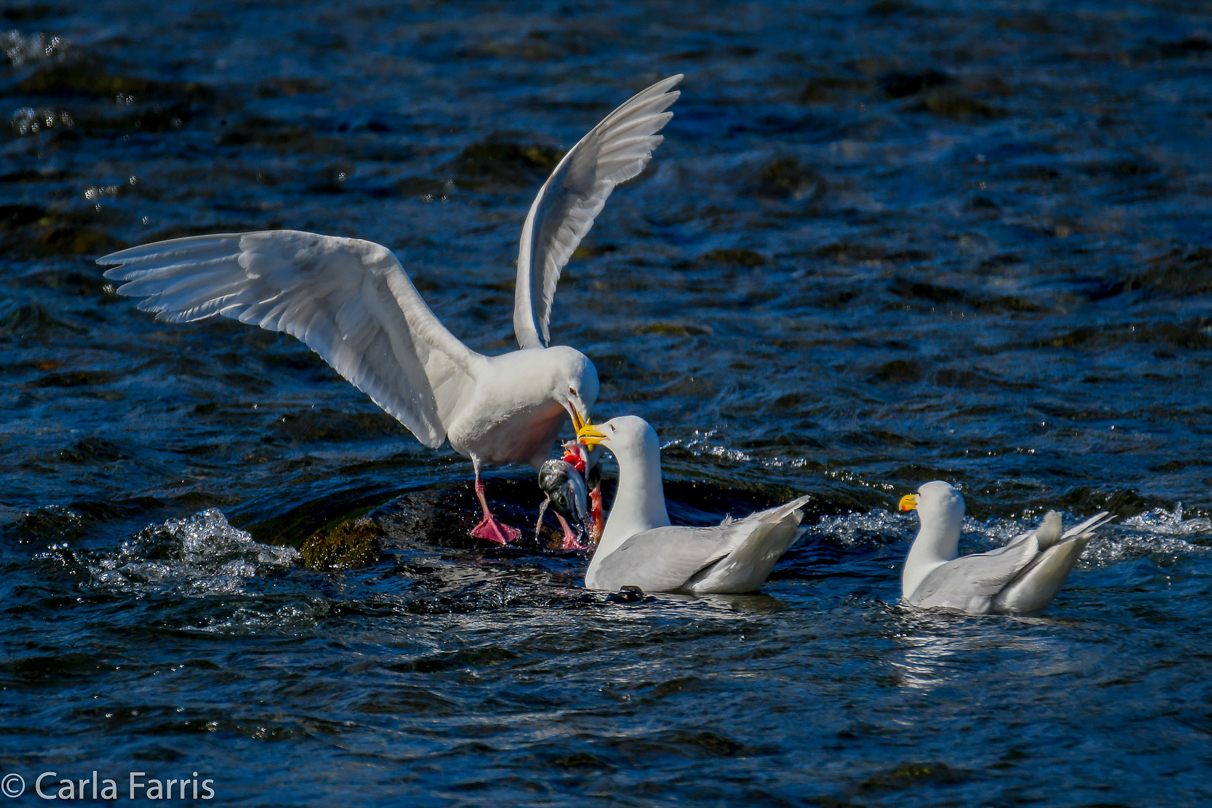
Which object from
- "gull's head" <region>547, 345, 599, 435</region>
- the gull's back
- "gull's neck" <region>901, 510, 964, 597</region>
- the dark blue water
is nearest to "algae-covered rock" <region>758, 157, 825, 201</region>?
the dark blue water

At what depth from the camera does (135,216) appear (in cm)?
1384

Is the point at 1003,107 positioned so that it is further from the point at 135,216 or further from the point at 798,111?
the point at 135,216

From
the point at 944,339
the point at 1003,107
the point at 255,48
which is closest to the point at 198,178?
the point at 255,48

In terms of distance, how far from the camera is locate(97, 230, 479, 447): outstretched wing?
7.82m

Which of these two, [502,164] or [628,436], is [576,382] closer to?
[628,436]

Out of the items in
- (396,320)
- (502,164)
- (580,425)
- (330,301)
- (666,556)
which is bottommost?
(666,556)

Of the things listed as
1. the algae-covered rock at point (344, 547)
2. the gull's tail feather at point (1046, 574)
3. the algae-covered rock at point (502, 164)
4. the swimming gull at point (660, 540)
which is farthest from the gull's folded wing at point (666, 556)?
the algae-covered rock at point (502, 164)

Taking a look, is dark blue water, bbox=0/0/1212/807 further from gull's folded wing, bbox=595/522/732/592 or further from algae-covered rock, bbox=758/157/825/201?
gull's folded wing, bbox=595/522/732/592

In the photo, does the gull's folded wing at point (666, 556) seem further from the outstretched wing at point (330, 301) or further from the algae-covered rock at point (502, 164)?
the algae-covered rock at point (502, 164)

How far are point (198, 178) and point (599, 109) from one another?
4.58 metres

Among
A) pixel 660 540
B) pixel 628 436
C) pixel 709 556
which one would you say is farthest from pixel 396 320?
pixel 709 556

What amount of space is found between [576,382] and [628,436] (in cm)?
71

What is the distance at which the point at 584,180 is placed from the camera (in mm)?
9461

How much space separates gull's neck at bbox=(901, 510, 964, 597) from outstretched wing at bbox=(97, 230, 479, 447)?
2925 mm
